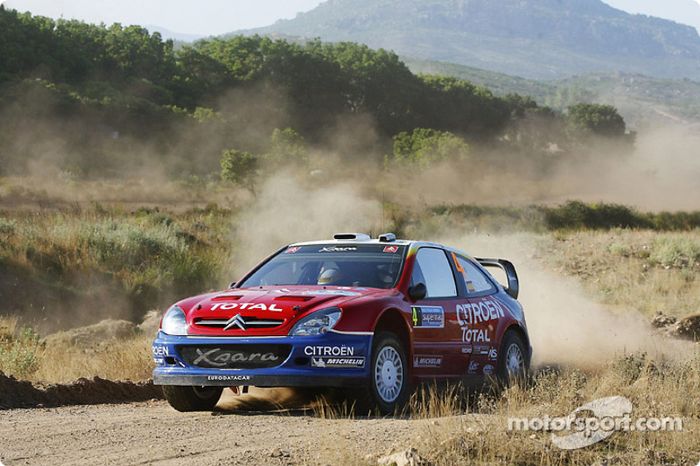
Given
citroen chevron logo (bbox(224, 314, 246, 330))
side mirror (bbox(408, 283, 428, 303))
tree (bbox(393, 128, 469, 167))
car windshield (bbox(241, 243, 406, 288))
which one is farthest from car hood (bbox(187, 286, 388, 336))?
tree (bbox(393, 128, 469, 167))

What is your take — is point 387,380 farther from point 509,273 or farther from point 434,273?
point 509,273

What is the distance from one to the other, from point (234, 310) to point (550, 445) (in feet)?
9.82

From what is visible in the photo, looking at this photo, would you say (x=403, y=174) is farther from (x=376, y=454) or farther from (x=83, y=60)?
(x=376, y=454)

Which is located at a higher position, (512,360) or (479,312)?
(479,312)

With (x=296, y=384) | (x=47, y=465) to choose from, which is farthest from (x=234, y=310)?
(x=47, y=465)

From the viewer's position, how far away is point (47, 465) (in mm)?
7066

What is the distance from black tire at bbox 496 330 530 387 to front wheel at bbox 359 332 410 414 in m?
1.82

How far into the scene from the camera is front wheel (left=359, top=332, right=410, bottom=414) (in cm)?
891

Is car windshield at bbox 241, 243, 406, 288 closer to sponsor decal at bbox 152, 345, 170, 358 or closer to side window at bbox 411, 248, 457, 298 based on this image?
side window at bbox 411, 248, 457, 298

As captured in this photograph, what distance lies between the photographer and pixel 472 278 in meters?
11.3

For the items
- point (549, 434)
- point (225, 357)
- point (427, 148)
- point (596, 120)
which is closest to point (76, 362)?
point (225, 357)

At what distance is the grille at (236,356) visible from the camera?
886 centimetres

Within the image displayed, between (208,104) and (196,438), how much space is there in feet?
296

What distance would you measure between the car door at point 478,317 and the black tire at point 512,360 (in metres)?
0.14
